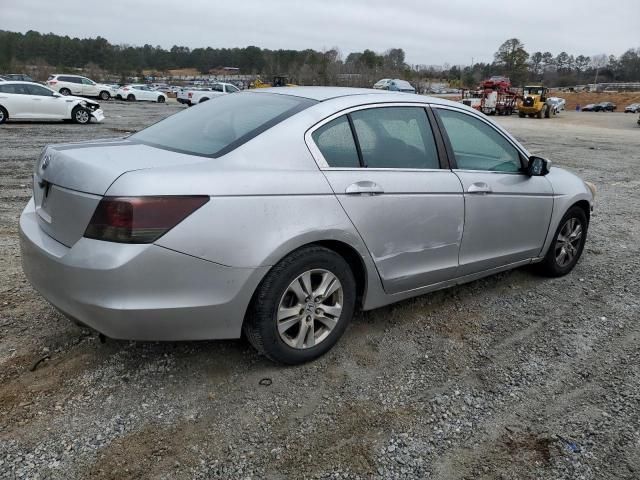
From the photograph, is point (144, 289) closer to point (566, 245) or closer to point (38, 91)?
point (566, 245)

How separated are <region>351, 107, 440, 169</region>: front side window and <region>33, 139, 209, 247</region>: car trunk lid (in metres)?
1.05

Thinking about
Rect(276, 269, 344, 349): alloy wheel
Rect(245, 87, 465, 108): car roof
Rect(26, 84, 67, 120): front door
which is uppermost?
Rect(245, 87, 465, 108): car roof

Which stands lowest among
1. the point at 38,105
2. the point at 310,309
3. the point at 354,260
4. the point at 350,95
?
the point at 310,309

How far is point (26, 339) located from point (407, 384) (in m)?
2.34

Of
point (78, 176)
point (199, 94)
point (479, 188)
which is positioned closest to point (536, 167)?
point (479, 188)

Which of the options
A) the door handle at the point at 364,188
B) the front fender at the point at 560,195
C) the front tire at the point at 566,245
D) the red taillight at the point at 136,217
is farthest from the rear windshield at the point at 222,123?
the front tire at the point at 566,245

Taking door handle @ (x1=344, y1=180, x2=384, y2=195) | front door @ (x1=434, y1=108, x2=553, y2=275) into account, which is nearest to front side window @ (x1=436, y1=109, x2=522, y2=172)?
front door @ (x1=434, y1=108, x2=553, y2=275)

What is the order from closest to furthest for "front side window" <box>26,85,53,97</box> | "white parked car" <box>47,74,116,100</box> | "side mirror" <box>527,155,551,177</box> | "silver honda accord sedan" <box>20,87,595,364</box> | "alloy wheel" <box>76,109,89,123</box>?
"silver honda accord sedan" <box>20,87,595,364</box> → "side mirror" <box>527,155,551,177</box> → "front side window" <box>26,85,53,97</box> → "alloy wheel" <box>76,109,89,123</box> → "white parked car" <box>47,74,116,100</box>

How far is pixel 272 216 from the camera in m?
2.72

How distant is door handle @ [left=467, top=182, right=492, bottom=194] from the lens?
3666 mm

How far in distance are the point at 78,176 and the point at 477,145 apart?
2.74 m

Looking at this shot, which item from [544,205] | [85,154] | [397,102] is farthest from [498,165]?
[85,154]

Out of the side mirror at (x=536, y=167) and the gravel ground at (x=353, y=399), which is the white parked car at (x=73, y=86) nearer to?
the gravel ground at (x=353, y=399)

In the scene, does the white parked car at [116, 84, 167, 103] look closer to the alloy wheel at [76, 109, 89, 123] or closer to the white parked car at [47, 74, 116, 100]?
the white parked car at [47, 74, 116, 100]
